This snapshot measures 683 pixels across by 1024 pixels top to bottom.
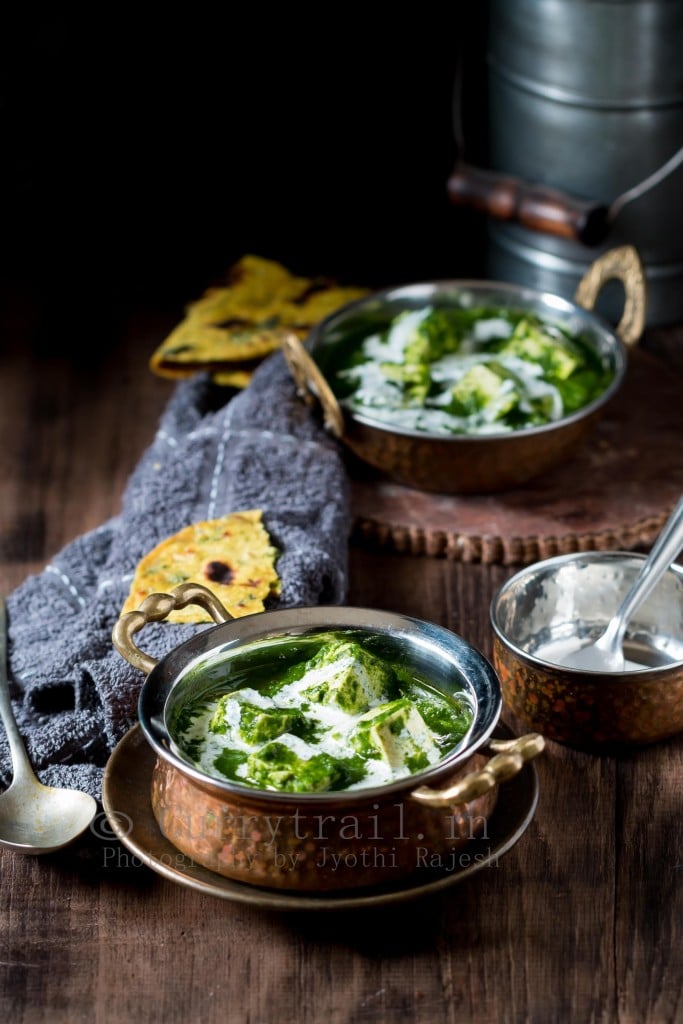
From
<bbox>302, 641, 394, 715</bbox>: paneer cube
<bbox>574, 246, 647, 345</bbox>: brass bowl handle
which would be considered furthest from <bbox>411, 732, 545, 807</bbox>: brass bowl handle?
<bbox>574, 246, 647, 345</bbox>: brass bowl handle

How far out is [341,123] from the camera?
2.63 metres

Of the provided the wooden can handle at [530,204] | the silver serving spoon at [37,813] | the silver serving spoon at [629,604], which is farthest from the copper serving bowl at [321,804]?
the wooden can handle at [530,204]

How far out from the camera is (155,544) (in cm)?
169

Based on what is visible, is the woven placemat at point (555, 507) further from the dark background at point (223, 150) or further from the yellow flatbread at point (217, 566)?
the dark background at point (223, 150)

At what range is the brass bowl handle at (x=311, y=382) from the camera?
1.77 m

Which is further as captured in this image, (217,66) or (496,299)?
(217,66)

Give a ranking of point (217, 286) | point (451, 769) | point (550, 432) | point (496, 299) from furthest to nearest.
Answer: point (217, 286) → point (496, 299) → point (550, 432) → point (451, 769)

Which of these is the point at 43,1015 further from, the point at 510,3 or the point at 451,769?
the point at 510,3

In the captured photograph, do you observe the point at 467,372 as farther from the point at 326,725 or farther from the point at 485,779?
the point at 485,779

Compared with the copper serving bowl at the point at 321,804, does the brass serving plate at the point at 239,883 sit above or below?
below

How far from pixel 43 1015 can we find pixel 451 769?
→ 0.40 m

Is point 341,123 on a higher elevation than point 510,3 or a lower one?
lower

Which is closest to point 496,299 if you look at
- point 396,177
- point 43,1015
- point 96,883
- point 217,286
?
point 217,286

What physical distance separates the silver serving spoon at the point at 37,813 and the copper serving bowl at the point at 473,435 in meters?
0.65
